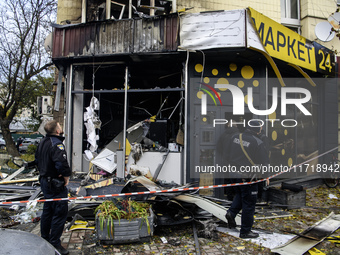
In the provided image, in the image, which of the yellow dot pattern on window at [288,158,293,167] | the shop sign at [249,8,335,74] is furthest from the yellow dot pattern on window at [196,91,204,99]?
the yellow dot pattern on window at [288,158,293,167]

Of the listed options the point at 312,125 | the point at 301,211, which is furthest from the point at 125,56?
the point at 312,125

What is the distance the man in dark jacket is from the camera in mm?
3951

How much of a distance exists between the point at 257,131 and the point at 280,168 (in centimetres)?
450

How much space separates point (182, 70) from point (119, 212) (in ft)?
14.6

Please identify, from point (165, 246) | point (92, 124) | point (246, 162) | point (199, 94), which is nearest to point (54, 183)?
point (165, 246)

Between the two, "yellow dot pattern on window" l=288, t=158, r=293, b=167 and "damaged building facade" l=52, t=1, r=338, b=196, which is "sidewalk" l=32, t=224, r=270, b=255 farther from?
"yellow dot pattern on window" l=288, t=158, r=293, b=167

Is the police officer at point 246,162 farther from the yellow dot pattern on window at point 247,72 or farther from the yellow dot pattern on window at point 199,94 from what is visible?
the yellow dot pattern on window at point 247,72

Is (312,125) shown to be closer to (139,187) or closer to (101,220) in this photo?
(139,187)

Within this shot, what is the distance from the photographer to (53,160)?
393 cm

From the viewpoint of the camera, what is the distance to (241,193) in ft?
15.7

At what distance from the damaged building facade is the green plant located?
101 inches

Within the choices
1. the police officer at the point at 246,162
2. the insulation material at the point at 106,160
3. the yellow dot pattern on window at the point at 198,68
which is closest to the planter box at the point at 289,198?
the police officer at the point at 246,162

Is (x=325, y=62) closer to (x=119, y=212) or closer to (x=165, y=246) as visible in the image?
(x=165, y=246)

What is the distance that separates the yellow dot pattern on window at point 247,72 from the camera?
7.77 m
